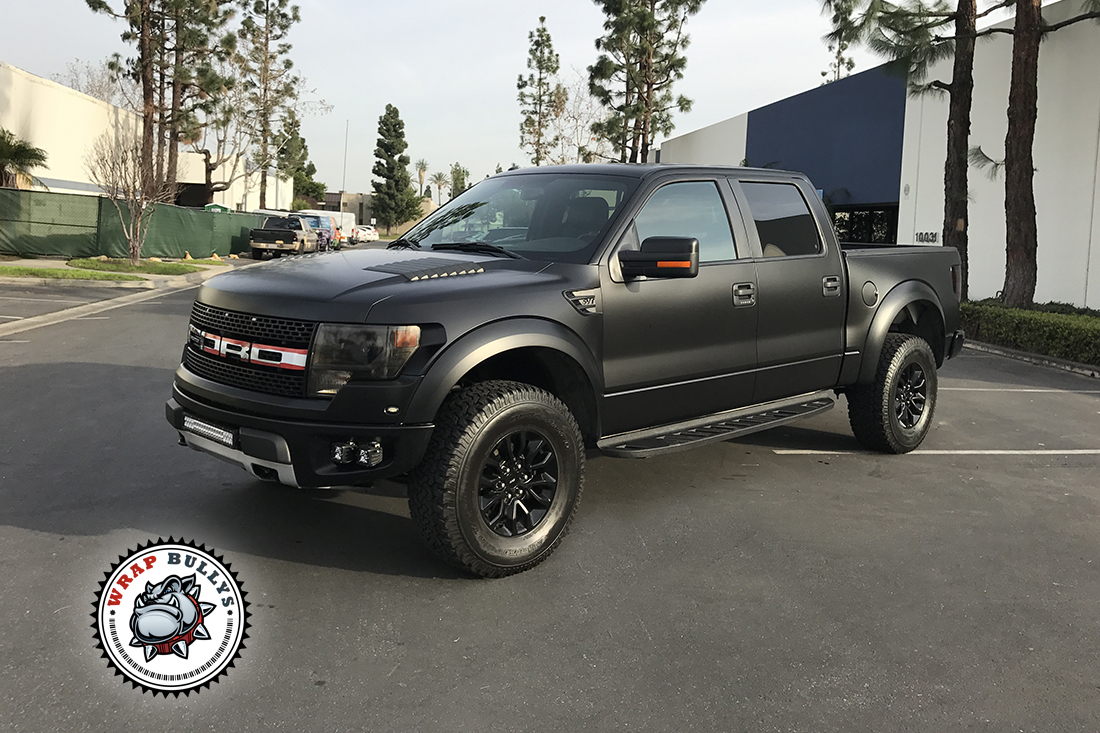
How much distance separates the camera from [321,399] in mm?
4211

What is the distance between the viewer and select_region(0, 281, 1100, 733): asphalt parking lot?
3.29m

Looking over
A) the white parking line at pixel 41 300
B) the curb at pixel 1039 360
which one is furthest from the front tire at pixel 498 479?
the white parking line at pixel 41 300

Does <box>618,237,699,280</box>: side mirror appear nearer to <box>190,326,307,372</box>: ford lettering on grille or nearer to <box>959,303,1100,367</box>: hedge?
<box>190,326,307,372</box>: ford lettering on grille

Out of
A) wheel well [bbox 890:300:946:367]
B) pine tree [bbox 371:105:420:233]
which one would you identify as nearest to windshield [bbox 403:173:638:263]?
wheel well [bbox 890:300:946:367]

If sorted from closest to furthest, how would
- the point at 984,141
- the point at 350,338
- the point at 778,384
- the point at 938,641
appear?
the point at 938,641, the point at 350,338, the point at 778,384, the point at 984,141

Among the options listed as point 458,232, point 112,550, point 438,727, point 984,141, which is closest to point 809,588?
point 438,727

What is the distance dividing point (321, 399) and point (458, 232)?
1.90 m

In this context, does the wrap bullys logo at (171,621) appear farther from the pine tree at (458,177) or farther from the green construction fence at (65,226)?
the pine tree at (458,177)

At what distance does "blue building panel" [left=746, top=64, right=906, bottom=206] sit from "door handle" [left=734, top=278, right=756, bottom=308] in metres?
20.2

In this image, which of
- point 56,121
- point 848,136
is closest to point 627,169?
point 848,136

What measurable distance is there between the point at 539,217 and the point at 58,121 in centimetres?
3267

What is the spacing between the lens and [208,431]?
4531 millimetres

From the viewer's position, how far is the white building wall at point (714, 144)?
3562 centimetres

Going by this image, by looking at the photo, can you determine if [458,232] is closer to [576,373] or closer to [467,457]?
A: [576,373]
